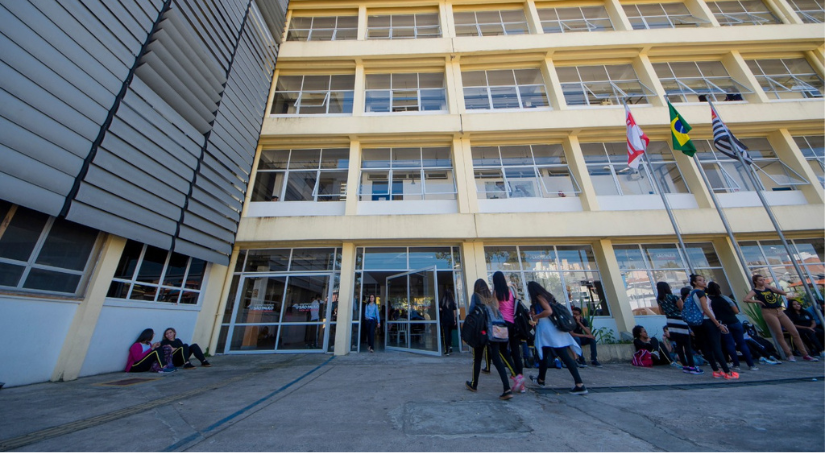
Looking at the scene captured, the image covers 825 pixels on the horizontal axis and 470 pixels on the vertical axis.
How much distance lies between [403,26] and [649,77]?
31.6 feet

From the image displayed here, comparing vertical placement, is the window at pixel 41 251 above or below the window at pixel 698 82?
below

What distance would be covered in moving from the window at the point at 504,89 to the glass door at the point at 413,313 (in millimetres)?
6899

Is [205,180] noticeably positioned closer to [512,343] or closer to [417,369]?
[417,369]

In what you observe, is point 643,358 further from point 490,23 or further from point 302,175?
point 490,23

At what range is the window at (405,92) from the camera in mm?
11016

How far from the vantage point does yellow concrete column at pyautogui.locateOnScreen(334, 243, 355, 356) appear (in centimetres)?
814

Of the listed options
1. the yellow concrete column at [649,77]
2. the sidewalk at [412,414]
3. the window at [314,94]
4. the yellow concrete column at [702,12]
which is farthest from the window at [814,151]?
the window at [314,94]

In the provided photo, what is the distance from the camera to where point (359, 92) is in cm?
1059

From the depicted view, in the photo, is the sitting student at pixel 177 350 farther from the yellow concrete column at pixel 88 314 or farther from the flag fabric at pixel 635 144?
the flag fabric at pixel 635 144

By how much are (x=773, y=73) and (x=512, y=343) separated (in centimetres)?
1637

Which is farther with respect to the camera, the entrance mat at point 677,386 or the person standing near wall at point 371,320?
the person standing near wall at point 371,320

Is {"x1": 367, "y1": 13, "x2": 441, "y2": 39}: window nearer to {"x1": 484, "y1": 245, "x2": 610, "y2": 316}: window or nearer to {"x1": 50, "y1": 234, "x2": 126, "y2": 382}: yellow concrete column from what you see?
{"x1": 484, "y1": 245, "x2": 610, "y2": 316}: window

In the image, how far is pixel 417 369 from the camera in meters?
5.76
